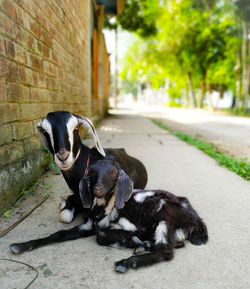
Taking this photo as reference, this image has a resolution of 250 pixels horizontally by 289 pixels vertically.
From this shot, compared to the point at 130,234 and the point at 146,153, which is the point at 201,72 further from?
the point at 130,234

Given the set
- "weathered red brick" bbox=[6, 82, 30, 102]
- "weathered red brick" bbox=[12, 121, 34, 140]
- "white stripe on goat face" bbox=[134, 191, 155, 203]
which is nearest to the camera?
"white stripe on goat face" bbox=[134, 191, 155, 203]

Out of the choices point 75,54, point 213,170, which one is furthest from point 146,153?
point 75,54

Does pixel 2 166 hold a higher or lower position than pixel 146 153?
higher

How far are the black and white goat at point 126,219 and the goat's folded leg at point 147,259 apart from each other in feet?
0.03

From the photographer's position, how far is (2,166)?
2656 mm

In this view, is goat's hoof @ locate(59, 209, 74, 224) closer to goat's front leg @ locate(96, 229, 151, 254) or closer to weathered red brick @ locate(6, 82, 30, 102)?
goat's front leg @ locate(96, 229, 151, 254)

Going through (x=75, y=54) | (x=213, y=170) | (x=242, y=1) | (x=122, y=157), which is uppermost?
(x=242, y=1)

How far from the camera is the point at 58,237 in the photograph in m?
2.27

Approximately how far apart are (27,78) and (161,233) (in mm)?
2424

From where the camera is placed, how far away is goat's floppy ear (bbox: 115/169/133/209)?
2232mm

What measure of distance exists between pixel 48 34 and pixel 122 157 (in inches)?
89.7

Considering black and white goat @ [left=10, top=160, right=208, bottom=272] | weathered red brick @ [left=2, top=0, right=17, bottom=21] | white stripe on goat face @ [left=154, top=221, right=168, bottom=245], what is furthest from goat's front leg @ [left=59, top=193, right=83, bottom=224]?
weathered red brick @ [left=2, top=0, right=17, bottom=21]

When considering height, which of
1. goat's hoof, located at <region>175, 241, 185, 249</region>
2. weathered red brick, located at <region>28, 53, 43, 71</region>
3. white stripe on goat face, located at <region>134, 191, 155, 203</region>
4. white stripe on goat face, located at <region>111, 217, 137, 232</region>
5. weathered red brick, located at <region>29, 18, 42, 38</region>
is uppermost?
weathered red brick, located at <region>29, 18, 42, 38</region>

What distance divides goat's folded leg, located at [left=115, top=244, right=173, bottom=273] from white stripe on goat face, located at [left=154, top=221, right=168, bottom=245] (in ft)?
0.13
